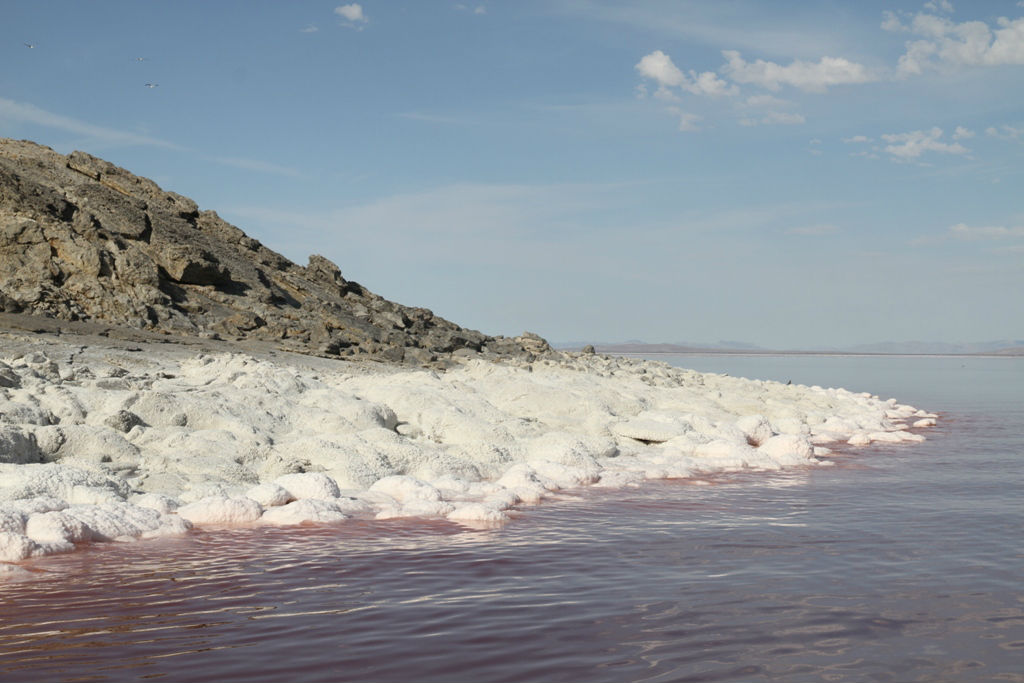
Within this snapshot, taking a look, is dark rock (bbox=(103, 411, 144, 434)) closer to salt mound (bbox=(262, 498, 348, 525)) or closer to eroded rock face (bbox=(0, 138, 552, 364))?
salt mound (bbox=(262, 498, 348, 525))

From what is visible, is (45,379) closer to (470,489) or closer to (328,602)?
(470,489)

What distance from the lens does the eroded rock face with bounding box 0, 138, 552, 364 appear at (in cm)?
1977

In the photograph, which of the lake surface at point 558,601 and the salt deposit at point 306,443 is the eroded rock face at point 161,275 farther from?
the lake surface at point 558,601

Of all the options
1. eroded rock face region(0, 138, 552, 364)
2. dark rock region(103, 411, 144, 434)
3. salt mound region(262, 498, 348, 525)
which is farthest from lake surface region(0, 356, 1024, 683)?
eroded rock face region(0, 138, 552, 364)

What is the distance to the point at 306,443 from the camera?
11.5 metres

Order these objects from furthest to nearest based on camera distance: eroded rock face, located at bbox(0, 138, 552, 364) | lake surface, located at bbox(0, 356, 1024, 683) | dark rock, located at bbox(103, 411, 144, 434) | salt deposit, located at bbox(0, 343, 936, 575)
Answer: eroded rock face, located at bbox(0, 138, 552, 364), dark rock, located at bbox(103, 411, 144, 434), salt deposit, located at bbox(0, 343, 936, 575), lake surface, located at bbox(0, 356, 1024, 683)

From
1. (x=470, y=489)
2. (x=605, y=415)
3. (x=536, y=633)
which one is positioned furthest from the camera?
(x=605, y=415)

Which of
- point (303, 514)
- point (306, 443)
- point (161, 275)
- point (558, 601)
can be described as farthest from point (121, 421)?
point (161, 275)

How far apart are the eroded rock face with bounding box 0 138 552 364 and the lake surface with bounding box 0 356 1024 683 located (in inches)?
512

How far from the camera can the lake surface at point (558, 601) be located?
4.92 m

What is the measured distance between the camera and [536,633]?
18.0 feet

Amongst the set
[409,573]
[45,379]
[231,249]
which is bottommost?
[409,573]

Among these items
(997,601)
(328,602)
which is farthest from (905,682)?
(328,602)

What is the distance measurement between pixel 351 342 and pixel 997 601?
18433 millimetres
